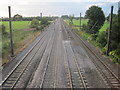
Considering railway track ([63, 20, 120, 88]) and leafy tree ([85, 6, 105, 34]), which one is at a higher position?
leafy tree ([85, 6, 105, 34])

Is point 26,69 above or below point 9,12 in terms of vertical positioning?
below

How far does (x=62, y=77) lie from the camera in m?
13.9

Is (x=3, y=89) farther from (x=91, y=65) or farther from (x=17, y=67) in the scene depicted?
(x=91, y=65)

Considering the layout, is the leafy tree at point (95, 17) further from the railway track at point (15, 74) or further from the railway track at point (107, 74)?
the railway track at point (15, 74)

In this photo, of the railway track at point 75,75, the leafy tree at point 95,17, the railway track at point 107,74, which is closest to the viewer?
the railway track at point 75,75

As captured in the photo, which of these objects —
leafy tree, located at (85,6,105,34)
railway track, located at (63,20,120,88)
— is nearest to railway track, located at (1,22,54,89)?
railway track, located at (63,20,120,88)

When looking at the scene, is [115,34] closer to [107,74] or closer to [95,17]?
[107,74]

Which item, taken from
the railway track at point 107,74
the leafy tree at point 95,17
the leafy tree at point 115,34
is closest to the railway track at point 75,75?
the railway track at point 107,74

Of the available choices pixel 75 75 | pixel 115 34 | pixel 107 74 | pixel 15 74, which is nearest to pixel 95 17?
pixel 115 34

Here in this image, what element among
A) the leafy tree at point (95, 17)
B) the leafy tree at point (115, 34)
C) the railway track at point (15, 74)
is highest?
the leafy tree at point (95, 17)

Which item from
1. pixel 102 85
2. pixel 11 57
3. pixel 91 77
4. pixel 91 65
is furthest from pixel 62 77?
pixel 11 57

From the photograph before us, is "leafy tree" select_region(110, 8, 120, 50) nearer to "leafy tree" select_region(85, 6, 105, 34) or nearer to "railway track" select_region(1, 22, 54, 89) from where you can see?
"railway track" select_region(1, 22, 54, 89)

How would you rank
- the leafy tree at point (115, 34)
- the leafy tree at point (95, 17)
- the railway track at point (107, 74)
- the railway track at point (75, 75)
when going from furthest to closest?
1. the leafy tree at point (95, 17)
2. the leafy tree at point (115, 34)
3. the railway track at point (107, 74)
4. the railway track at point (75, 75)

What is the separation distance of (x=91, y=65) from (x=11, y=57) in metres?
9.84
